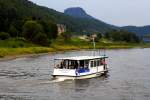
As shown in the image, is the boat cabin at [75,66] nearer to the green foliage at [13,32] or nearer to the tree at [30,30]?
the tree at [30,30]

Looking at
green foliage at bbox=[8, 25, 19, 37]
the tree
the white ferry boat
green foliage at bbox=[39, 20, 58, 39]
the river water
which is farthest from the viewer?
green foliage at bbox=[39, 20, 58, 39]

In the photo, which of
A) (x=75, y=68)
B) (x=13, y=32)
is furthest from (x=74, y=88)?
(x=13, y=32)

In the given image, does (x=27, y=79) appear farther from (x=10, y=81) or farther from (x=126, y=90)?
(x=126, y=90)

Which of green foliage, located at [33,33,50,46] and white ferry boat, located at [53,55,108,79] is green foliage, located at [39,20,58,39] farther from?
white ferry boat, located at [53,55,108,79]

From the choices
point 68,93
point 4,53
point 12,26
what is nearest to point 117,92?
point 68,93

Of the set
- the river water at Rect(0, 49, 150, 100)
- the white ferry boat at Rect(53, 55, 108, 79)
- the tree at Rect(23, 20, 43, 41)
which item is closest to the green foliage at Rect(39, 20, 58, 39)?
the tree at Rect(23, 20, 43, 41)

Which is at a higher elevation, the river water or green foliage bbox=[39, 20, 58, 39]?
green foliage bbox=[39, 20, 58, 39]

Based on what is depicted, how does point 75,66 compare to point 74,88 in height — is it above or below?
above

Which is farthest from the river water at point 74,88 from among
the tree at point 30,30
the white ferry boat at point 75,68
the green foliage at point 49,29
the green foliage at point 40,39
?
the green foliage at point 49,29

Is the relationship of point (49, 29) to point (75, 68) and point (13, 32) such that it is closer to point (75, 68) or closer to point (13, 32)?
point (13, 32)

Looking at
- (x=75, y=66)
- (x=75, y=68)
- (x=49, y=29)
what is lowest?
(x=75, y=68)

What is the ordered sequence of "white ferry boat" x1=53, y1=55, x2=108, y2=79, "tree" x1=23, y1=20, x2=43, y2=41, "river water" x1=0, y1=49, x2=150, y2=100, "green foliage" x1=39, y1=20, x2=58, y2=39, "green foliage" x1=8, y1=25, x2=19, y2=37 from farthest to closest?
"green foliage" x1=39, y1=20, x2=58, y2=39, "green foliage" x1=8, y1=25, x2=19, y2=37, "tree" x1=23, y1=20, x2=43, y2=41, "white ferry boat" x1=53, y1=55, x2=108, y2=79, "river water" x1=0, y1=49, x2=150, y2=100

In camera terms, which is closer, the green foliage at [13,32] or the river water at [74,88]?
the river water at [74,88]

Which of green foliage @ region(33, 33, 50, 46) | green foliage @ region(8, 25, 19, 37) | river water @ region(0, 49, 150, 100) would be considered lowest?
river water @ region(0, 49, 150, 100)
